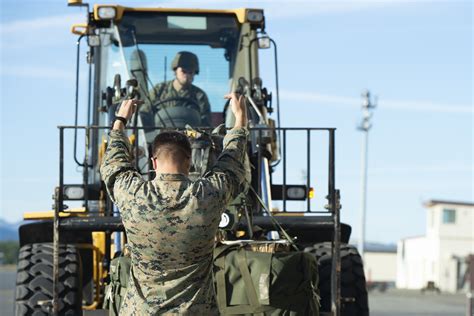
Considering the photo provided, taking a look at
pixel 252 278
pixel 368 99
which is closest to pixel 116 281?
pixel 252 278

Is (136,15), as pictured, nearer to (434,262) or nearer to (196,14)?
(196,14)

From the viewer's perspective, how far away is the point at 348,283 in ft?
33.2

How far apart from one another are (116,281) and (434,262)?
246 feet

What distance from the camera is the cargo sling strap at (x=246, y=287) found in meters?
7.79

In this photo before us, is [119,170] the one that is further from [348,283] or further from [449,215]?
[449,215]

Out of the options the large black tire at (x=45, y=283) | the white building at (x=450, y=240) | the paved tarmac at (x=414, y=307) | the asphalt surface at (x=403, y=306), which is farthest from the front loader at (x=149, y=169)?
the white building at (x=450, y=240)

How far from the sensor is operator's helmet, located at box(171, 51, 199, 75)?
11.6 meters

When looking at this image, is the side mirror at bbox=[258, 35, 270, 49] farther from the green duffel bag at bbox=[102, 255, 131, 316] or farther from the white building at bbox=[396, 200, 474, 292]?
the white building at bbox=[396, 200, 474, 292]

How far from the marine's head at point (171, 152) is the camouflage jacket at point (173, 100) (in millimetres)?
5076

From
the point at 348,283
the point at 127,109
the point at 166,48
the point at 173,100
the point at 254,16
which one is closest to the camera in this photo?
the point at 127,109

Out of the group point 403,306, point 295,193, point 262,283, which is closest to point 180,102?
point 295,193

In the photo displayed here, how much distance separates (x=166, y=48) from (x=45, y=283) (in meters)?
3.08

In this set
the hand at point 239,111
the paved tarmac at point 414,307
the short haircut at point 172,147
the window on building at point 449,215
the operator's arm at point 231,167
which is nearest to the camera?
the short haircut at point 172,147

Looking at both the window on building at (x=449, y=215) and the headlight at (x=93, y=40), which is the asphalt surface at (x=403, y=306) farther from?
the window on building at (x=449, y=215)
